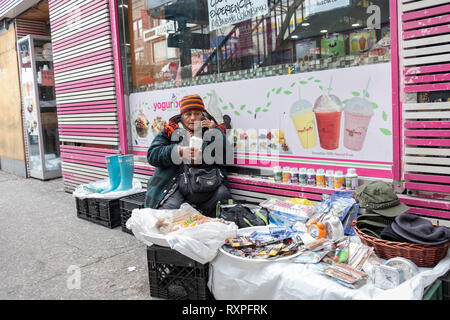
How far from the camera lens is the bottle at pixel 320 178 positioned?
133 inches

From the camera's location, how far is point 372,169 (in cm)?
315

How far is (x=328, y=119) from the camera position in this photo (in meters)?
3.39

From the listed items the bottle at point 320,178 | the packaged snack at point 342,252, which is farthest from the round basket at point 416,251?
the bottle at point 320,178

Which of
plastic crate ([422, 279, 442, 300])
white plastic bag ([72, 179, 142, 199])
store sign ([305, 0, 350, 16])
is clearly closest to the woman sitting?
white plastic bag ([72, 179, 142, 199])

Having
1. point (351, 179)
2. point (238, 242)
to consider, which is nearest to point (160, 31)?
point (351, 179)

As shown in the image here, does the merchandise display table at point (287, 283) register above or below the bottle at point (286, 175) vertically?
below

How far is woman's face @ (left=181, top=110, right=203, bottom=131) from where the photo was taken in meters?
3.76

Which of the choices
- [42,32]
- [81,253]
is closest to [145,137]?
[81,253]

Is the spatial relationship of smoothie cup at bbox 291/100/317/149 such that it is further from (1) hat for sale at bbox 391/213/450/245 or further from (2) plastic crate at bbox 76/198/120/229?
(2) plastic crate at bbox 76/198/120/229

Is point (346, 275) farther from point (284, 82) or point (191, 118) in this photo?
point (191, 118)

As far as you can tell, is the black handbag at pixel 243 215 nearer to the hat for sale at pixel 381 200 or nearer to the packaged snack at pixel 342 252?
the packaged snack at pixel 342 252

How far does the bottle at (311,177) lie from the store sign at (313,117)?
8 centimetres

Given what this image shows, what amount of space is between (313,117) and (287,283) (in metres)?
1.67
